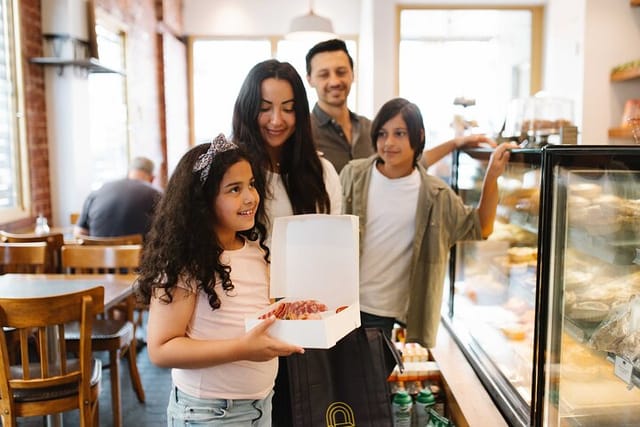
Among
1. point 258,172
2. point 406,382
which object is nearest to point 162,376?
point 406,382

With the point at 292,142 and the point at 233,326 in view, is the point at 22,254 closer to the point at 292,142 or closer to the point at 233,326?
the point at 292,142

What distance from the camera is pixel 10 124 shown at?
14.4 feet

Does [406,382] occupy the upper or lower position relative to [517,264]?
lower

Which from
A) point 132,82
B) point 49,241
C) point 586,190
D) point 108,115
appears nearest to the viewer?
point 586,190

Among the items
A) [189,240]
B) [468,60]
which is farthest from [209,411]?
[468,60]

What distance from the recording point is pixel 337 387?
1.93 m

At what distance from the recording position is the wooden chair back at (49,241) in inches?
144

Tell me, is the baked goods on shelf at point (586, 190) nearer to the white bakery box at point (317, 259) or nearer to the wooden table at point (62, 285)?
the white bakery box at point (317, 259)

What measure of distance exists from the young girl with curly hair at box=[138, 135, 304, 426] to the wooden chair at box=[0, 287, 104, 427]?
3.17ft

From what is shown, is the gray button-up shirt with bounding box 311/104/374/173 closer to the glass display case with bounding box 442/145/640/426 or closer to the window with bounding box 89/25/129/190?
the glass display case with bounding box 442/145/640/426

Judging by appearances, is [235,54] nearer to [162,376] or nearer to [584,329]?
[162,376]

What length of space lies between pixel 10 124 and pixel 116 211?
1014mm

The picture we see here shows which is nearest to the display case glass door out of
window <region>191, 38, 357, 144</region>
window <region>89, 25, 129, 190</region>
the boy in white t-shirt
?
the boy in white t-shirt

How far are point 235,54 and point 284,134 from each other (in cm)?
733
